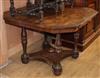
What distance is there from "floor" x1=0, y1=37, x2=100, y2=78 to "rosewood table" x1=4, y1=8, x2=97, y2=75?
7 centimetres

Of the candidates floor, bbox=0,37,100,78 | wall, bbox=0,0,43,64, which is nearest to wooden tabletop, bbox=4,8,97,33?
wall, bbox=0,0,43,64

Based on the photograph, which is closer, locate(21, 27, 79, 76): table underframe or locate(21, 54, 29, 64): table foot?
locate(21, 27, 79, 76): table underframe

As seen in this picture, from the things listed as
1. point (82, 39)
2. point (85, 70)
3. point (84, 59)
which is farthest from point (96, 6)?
point (85, 70)

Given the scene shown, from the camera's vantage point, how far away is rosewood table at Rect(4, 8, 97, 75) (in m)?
2.30

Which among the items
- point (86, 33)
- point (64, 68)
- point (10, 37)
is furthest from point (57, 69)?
point (86, 33)

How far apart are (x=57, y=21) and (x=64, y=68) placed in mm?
658

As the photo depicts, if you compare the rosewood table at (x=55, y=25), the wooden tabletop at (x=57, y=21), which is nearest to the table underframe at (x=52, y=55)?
the rosewood table at (x=55, y=25)

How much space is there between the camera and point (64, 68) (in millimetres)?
2717

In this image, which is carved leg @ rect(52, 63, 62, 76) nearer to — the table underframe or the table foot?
the table underframe

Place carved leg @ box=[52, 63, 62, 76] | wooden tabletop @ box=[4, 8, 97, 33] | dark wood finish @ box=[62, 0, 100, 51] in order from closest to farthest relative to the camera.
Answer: wooden tabletop @ box=[4, 8, 97, 33], carved leg @ box=[52, 63, 62, 76], dark wood finish @ box=[62, 0, 100, 51]

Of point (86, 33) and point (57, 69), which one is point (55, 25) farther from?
point (86, 33)

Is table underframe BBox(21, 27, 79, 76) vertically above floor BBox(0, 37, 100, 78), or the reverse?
table underframe BBox(21, 27, 79, 76)

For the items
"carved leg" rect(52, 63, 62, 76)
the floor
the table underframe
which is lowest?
the floor

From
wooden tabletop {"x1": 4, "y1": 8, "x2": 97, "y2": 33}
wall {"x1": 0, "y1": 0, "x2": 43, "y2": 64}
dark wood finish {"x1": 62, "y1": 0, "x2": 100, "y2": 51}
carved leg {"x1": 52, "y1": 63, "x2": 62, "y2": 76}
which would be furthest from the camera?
dark wood finish {"x1": 62, "y1": 0, "x2": 100, "y2": 51}
